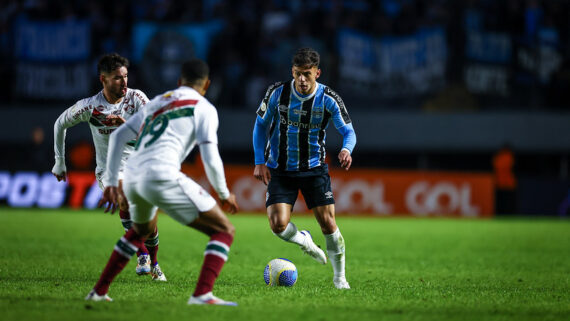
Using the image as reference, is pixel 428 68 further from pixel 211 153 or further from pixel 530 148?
pixel 211 153

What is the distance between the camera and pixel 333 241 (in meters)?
7.71

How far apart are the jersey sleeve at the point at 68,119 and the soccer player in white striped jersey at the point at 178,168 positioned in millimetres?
1935

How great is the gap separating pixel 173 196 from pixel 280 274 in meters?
2.26

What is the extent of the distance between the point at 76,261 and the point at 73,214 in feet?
30.1

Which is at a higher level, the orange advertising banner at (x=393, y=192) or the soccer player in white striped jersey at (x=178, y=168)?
the soccer player in white striped jersey at (x=178, y=168)

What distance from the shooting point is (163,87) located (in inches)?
822

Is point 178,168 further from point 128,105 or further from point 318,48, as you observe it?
point 318,48

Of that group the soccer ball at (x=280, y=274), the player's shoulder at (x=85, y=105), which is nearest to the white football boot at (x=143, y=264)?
the soccer ball at (x=280, y=274)

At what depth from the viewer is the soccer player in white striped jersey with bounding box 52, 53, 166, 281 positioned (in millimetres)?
7605

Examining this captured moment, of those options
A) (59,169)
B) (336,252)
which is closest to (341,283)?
(336,252)

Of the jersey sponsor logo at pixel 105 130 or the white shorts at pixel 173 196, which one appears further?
the jersey sponsor logo at pixel 105 130

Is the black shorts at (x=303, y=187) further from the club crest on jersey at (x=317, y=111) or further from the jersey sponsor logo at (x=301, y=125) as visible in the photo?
the club crest on jersey at (x=317, y=111)

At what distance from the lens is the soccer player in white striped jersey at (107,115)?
7.61 metres

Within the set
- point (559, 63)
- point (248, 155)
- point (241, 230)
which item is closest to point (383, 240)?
point (241, 230)
